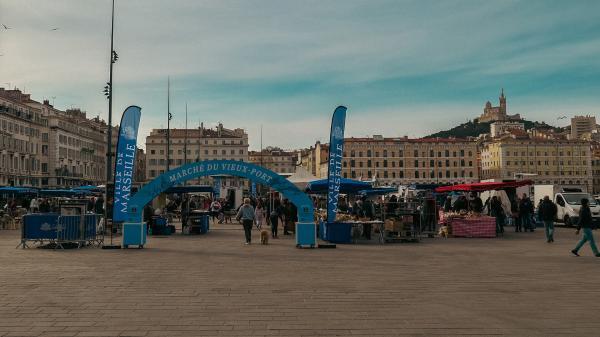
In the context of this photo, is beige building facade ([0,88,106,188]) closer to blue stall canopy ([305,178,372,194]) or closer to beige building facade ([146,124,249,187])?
beige building facade ([146,124,249,187])

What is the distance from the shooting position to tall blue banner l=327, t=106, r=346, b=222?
63.0 feet

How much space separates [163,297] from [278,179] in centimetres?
911

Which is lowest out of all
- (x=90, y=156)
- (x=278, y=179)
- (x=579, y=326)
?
(x=579, y=326)

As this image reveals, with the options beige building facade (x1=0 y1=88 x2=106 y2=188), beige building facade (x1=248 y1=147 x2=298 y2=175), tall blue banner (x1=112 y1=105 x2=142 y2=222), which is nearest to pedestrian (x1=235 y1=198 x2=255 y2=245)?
tall blue banner (x1=112 y1=105 x2=142 y2=222)

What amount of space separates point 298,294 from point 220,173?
9195mm

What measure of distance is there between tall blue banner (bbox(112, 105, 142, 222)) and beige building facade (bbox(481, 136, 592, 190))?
392 feet

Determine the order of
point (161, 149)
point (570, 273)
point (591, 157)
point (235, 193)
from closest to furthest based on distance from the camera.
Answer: point (570, 273) < point (235, 193) < point (161, 149) < point (591, 157)

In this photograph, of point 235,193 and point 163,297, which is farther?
point 235,193

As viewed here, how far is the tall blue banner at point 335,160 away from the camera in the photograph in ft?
63.0

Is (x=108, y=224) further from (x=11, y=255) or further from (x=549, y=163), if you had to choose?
(x=549, y=163)

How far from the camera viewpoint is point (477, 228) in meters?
21.9

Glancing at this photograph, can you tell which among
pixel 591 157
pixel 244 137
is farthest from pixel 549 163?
pixel 244 137

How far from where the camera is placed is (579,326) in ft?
22.9

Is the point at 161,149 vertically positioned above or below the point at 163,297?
above
